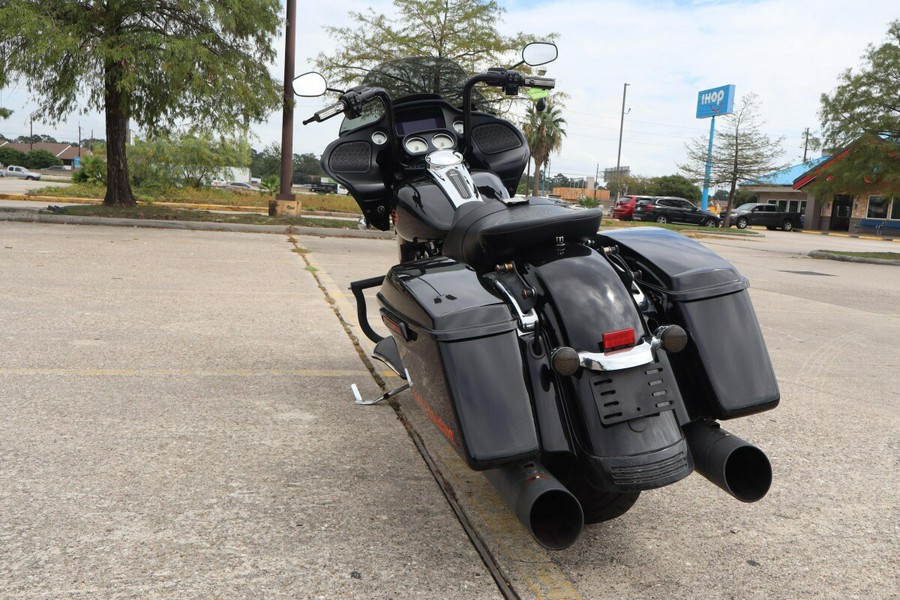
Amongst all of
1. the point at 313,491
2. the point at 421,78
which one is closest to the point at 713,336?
the point at 313,491

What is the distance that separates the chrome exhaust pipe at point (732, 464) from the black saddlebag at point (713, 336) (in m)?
0.10

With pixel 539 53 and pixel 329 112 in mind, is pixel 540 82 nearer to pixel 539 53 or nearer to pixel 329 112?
pixel 539 53

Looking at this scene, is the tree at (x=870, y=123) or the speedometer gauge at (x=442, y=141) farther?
the tree at (x=870, y=123)

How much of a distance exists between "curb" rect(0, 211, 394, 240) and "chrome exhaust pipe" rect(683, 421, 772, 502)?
12795 mm

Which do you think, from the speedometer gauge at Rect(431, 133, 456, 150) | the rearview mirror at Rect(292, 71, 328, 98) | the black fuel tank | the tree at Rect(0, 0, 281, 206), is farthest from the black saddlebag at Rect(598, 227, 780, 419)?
the tree at Rect(0, 0, 281, 206)

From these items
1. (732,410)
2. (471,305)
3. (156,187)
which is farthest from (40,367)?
(156,187)

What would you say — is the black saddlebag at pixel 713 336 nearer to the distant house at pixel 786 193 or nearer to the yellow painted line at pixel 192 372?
the yellow painted line at pixel 192 372

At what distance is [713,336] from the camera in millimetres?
2328

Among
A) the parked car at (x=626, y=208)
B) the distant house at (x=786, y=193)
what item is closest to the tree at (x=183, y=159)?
the parked car at (x=626, y=208)

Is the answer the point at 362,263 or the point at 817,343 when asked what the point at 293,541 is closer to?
the point at 817,343

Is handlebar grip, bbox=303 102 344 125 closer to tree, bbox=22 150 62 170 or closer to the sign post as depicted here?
the sign post

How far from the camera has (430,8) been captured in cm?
1888

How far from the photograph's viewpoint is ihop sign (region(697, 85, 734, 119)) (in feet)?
181

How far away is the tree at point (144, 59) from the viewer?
40.7 ft
